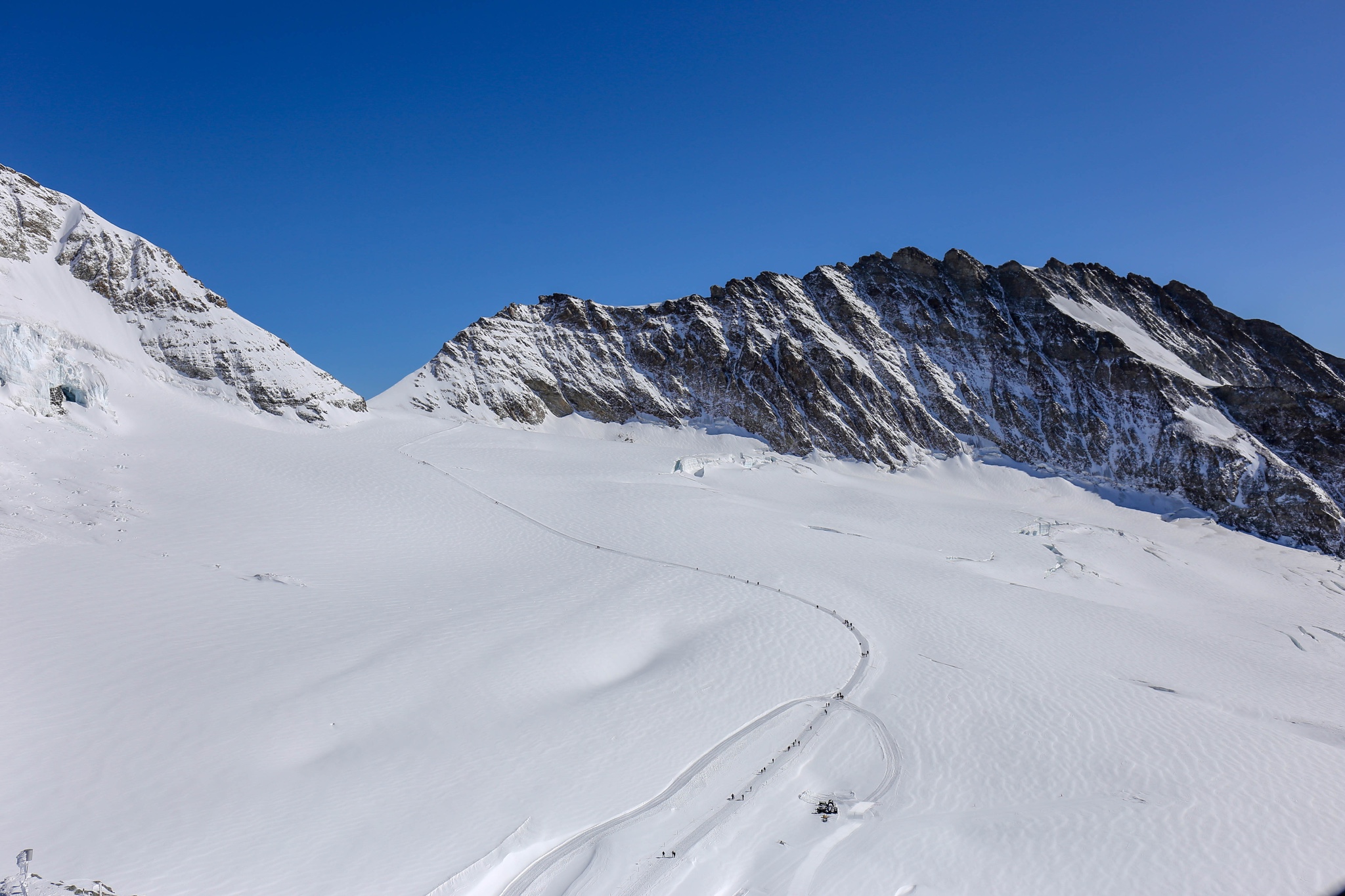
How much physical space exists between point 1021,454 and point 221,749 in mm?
64870

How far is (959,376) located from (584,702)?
6391 cm

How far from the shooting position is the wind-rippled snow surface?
1072 centimetres

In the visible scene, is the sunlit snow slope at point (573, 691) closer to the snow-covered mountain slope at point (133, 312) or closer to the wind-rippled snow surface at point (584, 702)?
the wind-rippled snow surface at point (584, 702)

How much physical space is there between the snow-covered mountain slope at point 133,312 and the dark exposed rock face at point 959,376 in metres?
13.6

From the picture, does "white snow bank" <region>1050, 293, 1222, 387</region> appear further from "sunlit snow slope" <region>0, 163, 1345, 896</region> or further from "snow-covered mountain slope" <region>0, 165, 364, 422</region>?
"snow-covered mountain slope" <region>0, 165, 364, 422</region>

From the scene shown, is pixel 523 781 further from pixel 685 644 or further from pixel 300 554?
pixel 300 554

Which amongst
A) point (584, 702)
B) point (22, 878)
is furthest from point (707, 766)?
point (22, 878)

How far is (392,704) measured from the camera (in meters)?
14.5

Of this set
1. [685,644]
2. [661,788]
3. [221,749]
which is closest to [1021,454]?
[685,644]

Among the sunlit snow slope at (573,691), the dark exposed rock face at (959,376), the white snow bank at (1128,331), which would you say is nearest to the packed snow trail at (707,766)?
the sunlit snow slope at (573,691)

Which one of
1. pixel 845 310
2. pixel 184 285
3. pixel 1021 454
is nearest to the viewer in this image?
pixel 184 285

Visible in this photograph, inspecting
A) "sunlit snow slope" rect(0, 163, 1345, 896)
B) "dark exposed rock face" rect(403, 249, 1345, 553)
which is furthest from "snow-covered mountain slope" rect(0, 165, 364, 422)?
"dark exposed rock face" rect(403, 249, 1345, 553)

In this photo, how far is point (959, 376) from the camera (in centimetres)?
6819

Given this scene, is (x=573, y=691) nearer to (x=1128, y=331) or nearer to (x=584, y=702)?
(x=584, y=702)
